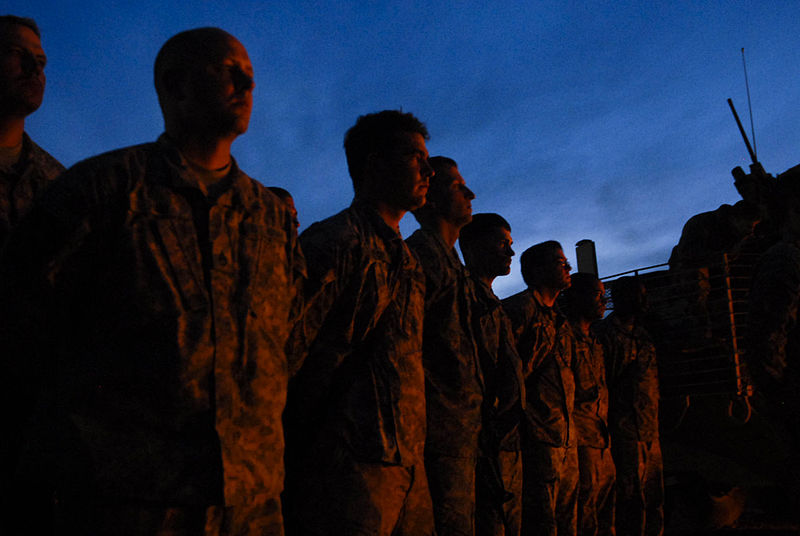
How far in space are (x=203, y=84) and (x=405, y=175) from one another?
1427 mm

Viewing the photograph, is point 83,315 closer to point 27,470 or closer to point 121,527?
point 27,470

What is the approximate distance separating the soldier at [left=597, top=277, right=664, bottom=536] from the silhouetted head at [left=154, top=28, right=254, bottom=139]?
21.8 ft

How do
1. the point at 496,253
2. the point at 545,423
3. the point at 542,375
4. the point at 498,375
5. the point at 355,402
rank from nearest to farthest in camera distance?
1. the point at 355,402
2. the point at 498,375
3. the point at 496,253
4. the point at 545,423
5. the point at 542,375

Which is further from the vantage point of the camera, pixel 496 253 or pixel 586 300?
pixel 586 300

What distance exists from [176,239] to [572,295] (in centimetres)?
619

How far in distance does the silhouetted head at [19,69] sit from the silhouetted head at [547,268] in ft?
15.2

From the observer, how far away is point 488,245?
210 inches

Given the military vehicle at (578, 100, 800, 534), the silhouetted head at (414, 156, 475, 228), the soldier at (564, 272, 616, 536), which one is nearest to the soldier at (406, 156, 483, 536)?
the silhouetted head at (414, 156, 475, 228)

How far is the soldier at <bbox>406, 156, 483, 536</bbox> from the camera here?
3324mm

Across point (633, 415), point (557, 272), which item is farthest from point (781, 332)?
point (633, 415)

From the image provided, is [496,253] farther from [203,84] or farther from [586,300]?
[203,84]

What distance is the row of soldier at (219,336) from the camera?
5.53ft

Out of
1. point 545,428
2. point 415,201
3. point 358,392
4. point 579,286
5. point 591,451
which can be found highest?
point 579,286

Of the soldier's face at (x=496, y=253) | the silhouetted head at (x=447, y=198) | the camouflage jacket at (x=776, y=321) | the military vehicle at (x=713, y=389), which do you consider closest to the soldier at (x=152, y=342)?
the silhouetted head at (x=447, y=198)
